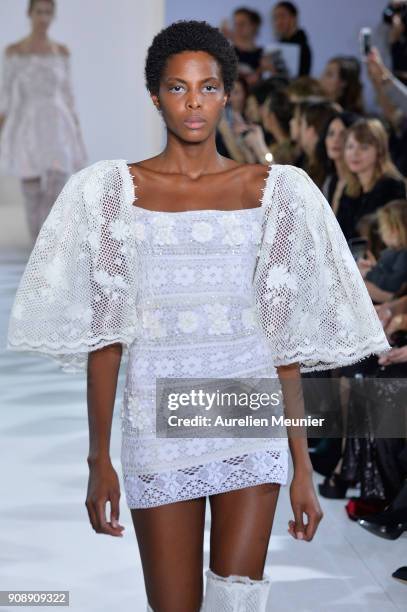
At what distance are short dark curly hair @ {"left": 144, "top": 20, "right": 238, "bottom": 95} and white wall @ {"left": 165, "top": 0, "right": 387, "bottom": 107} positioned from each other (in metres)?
9.16

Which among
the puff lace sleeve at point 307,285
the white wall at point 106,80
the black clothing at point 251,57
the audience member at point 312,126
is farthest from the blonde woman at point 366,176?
the white wall at point 106,80

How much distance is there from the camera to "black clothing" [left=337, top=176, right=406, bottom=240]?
556 centimetres

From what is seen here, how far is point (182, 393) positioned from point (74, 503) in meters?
2.07

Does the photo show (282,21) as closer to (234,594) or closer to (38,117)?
(38,117)

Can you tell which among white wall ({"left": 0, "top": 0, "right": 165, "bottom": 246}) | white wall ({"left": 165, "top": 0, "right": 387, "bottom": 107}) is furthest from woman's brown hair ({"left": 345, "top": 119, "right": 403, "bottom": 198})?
white wall ({"left": 165, "top": 0, "right": 387, "bottom": 107})

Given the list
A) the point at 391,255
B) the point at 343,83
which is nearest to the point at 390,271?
the point at 391,255

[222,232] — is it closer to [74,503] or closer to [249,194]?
[249,194]

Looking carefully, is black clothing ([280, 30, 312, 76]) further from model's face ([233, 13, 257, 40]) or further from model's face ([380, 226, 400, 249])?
model's face ([380, 226, 400, 249])

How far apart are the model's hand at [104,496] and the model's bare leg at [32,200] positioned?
8050mm

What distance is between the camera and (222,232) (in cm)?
235

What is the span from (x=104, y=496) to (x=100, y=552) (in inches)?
62.3

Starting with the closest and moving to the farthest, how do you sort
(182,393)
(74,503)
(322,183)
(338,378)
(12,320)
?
(182,393)
(12,320)
(74,503)
(338,378)
(322,183)

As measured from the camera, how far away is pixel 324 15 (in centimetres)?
1149

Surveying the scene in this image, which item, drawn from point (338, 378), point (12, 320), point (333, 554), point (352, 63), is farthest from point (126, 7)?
point (12, 320)
